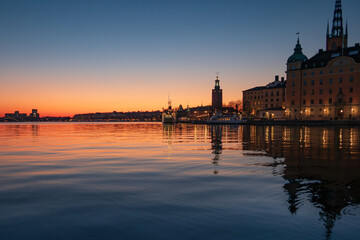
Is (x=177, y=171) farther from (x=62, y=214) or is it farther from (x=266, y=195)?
(x=62, y=214)

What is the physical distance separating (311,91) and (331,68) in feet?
32.8

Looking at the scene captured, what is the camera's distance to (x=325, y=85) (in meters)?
93.1

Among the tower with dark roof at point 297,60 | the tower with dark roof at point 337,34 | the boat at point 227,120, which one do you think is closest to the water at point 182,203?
the boat at point 227,120

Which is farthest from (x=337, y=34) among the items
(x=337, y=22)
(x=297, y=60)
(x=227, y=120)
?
(x=227, y=120)

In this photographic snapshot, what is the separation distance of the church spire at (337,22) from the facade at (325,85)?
28677 millimetres

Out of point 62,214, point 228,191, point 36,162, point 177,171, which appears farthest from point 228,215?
point 36,162

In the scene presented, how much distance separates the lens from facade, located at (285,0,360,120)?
8644 cm

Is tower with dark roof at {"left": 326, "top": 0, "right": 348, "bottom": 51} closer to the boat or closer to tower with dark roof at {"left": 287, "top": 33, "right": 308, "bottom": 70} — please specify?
tower with dark roof at {"left": 287, "top": 33, "right": 308, "bottom": 70}

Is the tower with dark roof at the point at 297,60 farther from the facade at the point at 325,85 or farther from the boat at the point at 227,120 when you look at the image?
the boat at the point at 227,120

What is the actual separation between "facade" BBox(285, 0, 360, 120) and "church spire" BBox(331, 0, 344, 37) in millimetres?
28677

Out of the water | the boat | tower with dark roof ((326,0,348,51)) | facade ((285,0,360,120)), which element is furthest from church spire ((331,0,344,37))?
the water

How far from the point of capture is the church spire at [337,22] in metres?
116

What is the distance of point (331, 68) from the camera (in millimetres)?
91000

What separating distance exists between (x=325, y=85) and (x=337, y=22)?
43.3 metres
